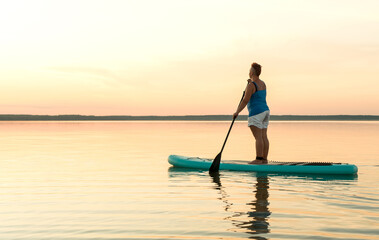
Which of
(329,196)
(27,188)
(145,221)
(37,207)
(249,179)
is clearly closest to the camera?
(145,221)

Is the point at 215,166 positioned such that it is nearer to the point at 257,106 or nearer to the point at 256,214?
the point at 257,106

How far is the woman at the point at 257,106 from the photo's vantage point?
35.2 feet

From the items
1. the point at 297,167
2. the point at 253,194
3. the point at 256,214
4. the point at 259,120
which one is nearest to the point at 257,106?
the point at 259,120

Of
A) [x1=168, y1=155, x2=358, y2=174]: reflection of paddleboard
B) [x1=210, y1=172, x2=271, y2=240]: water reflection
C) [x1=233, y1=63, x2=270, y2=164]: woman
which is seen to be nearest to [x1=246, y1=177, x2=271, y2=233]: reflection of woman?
[x1=210, y1=172, x2=271, y2=240]: water reflection

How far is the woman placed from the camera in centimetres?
1074

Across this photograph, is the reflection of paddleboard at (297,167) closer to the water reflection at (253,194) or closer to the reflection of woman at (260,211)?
the water reflection at (253,194)

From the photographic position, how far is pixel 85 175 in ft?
34.0

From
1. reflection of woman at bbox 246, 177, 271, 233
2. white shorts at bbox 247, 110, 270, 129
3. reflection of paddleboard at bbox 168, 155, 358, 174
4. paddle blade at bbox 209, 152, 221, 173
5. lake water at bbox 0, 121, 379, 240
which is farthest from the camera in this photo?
paddle blade at bbox 209, 152, 221, 173

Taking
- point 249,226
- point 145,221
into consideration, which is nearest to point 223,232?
point 249,226

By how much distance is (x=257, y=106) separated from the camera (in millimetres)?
10836

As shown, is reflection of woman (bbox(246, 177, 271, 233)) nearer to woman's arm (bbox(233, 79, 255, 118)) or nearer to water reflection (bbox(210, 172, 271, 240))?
water reflection (bbox(210, 172, 271, 240))

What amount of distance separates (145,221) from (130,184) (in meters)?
3.44

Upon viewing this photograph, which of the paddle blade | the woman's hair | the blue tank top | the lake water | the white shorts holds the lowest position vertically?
the lake water

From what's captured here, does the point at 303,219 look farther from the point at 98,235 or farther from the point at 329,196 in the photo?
the point at 98,235
